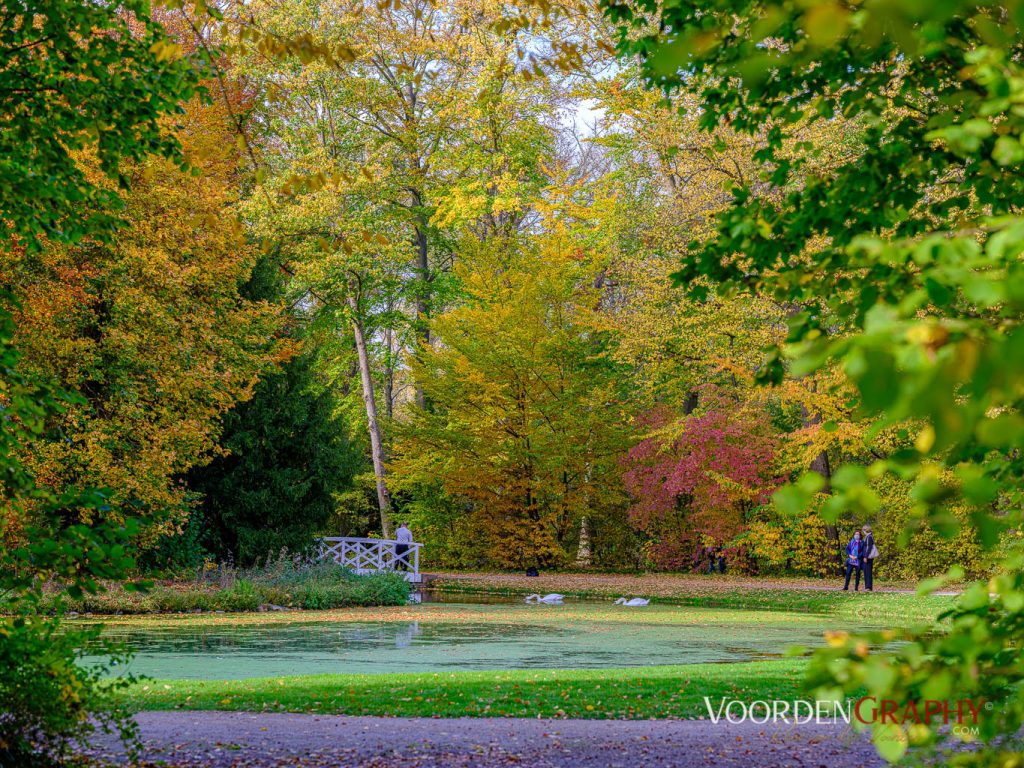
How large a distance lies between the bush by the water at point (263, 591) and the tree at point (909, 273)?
14.5 metres

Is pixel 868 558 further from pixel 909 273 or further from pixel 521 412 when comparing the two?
pixel 909 273

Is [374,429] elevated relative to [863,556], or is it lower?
elevated

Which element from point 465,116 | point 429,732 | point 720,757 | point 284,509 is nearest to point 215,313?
point 284,509

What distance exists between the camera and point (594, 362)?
1194 inches

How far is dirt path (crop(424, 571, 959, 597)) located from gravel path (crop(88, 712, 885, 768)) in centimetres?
1525

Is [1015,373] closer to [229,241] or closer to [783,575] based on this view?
[229,241]

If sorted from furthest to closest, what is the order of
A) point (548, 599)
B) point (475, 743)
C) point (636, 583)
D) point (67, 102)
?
point (636, 583), point (548, 599), point (475, 743), point (67, 102)

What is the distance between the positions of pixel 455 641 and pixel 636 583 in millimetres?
11194

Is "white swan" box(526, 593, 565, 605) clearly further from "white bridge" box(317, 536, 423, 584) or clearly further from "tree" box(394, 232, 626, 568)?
"tree" box(394, 232, 626, 568)

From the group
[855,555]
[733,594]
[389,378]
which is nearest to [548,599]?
[733,594]

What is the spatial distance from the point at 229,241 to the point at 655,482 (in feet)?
43.4

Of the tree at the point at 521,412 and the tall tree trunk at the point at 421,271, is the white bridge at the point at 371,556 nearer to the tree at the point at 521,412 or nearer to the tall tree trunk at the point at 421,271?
the tree at the point at 521,412

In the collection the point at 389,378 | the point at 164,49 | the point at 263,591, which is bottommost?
the point at 263,591

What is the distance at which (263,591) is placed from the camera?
18.8 metres
